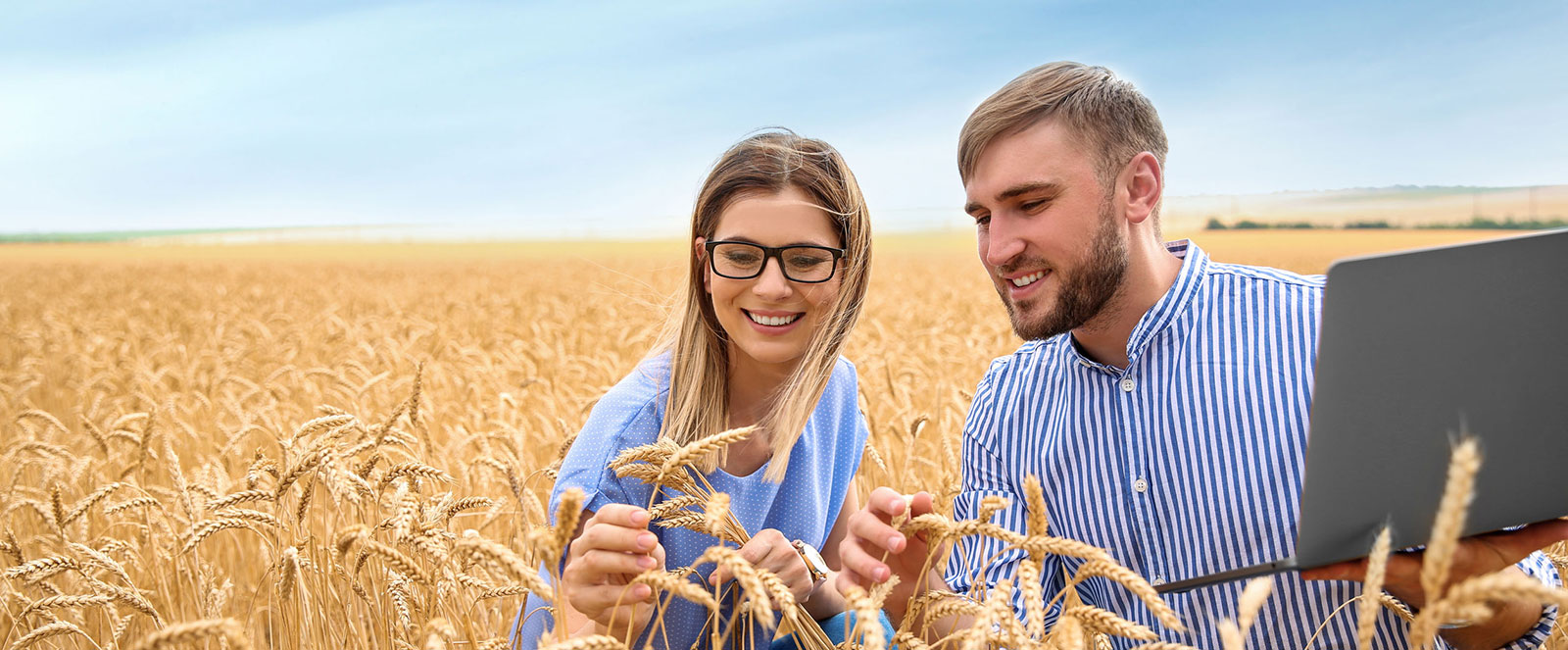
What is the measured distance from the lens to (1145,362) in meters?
2.01

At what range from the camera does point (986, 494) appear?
2.11 metres

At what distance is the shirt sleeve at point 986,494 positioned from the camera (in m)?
2.08

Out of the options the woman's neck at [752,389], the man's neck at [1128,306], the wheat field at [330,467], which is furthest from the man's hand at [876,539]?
the woman's neck at [752,389]

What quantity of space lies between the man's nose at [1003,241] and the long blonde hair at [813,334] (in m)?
0.40

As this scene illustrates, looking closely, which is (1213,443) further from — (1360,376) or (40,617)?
(40,617)

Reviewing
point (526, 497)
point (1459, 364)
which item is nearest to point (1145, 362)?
point (1459, 364)

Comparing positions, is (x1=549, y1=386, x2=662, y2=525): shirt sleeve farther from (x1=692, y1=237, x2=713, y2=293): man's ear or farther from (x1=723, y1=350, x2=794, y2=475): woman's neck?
(x1=692, y1=237, x2=713, y2=293): man's ear

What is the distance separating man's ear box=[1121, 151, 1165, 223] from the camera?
2.13 m

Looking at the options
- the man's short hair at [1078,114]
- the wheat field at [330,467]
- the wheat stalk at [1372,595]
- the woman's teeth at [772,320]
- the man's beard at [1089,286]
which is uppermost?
the man's short hair at [1078,114]

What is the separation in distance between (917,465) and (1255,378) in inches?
70.8

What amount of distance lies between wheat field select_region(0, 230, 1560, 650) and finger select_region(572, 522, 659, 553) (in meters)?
0.11

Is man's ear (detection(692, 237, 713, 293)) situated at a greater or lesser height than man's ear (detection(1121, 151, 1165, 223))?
lesser

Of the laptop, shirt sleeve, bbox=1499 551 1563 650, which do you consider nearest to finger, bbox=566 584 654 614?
the laptop

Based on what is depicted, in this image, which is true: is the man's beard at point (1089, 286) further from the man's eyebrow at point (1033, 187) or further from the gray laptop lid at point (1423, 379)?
the gray laptop lid at point (1423, 379)
